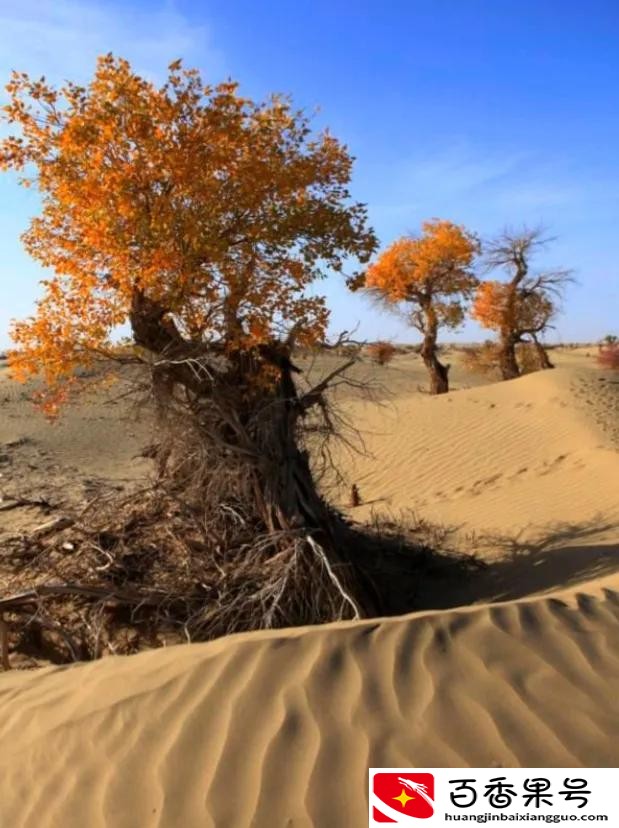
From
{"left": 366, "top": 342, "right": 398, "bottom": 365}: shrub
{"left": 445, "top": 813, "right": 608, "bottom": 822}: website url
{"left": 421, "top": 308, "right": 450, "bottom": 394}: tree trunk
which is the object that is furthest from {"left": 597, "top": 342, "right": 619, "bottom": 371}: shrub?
{"left": 445, "top": 813, "right": 608, "bottom": 822}: website url

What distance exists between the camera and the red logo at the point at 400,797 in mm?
2615

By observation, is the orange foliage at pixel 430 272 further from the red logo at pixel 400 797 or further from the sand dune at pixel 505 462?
the red logo at pixel 400 797

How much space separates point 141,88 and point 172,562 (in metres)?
4.08

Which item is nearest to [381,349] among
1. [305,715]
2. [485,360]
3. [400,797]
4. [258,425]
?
[258,425]

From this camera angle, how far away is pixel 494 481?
13344 millimetres

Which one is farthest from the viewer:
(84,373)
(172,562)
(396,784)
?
(84,373)

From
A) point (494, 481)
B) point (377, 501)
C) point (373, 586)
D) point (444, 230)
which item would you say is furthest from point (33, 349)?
point (444, 230)

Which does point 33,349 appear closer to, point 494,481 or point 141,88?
point 141,88

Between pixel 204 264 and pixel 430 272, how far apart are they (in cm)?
2110

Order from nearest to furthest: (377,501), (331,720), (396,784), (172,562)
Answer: (396,784) < (331,720) < (172,562) < (377,501)

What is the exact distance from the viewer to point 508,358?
2739 cm

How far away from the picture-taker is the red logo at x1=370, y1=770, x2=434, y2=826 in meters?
2.62

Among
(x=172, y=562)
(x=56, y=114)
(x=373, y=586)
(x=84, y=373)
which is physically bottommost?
(x=373, y=586)

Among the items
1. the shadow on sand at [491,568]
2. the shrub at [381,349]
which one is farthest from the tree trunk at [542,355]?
the shadow on sand at [491,568]
